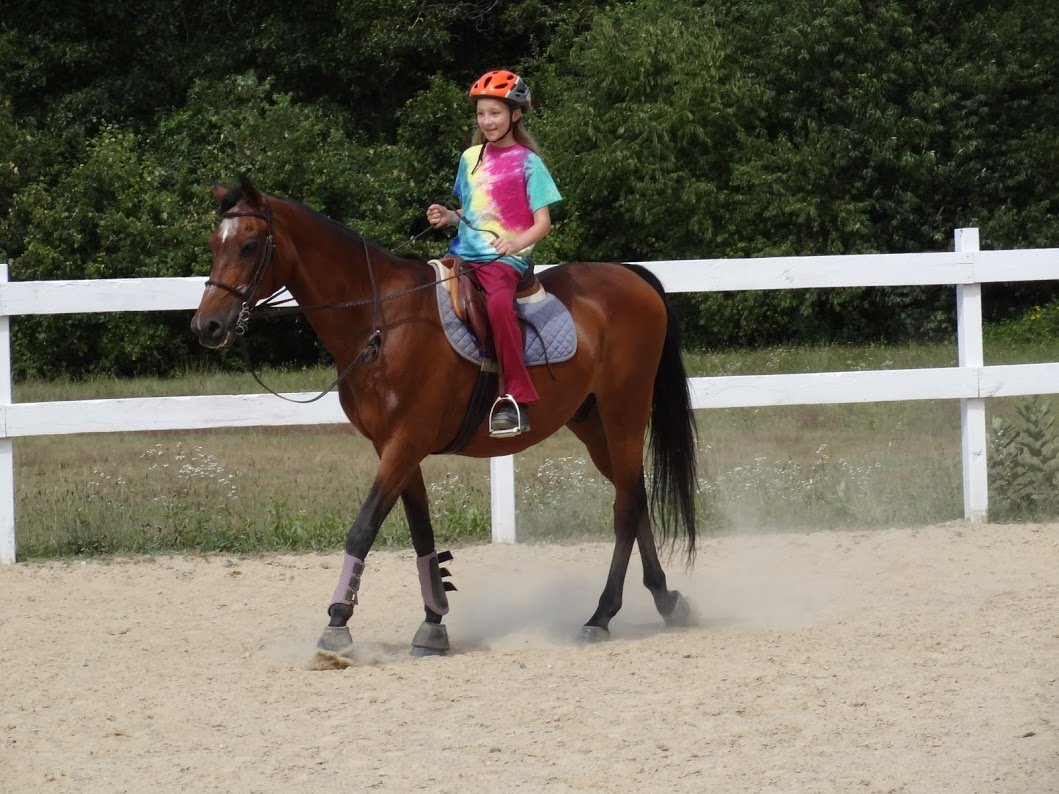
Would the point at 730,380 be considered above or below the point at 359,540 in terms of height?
above

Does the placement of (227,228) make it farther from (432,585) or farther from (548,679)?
(548,679)

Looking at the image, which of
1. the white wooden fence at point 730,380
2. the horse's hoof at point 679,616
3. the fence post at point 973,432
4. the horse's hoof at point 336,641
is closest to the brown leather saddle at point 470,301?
the horse's hoof at point 336,641

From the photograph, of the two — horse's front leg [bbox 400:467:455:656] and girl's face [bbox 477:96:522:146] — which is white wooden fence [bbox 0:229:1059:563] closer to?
horse's front leg [bbox 400:467:455:656]

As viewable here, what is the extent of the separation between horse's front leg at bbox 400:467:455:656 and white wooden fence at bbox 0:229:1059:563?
1.99 meters

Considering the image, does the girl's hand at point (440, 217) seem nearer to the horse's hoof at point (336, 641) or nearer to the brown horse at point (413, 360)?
the brown horse at point (413, 360)

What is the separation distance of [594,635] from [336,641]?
45.3 inches

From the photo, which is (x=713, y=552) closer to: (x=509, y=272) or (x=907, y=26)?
(x=509, y=272)

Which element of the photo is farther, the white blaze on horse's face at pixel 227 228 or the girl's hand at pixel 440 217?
the girl's hand at pixel 440 217

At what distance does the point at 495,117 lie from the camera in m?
5.79

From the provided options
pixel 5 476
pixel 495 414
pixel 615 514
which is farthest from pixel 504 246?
pixel 5 476

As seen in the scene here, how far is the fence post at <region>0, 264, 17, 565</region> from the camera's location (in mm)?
7801

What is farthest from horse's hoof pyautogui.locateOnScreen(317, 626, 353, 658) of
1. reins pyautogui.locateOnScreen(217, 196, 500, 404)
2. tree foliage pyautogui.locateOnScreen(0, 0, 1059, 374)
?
tree foliage pyautogui.locateOnScreen(0, 0, 1059, 374)

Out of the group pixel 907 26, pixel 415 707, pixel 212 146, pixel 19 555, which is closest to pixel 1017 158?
pixel 907 26

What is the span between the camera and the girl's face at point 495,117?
19.0 ft
